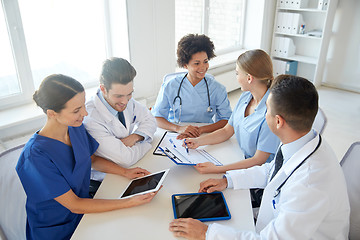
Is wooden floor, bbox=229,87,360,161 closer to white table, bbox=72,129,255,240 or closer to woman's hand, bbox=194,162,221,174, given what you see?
woman's hand, bbox=194,162,221,174

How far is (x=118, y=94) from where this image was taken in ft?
4.81

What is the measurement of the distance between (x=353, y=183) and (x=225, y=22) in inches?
147

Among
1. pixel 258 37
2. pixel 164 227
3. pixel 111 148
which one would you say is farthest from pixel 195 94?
pixel 258 37

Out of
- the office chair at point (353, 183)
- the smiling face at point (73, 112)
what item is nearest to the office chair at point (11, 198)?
the smiling face at point (73, 112)

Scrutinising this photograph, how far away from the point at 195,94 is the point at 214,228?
1.16m

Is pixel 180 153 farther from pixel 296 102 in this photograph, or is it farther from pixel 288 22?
pixel 288 22

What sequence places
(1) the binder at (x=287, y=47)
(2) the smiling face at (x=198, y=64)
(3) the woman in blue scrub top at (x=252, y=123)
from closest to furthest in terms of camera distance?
(3) the woman in blue scrub top at (x=252, y=123), (2) the smiling face at (x=198, y=64), (1) the binder at (x=287, y=47)

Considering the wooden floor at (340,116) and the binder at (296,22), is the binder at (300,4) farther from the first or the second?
the wooden floor at (340,116)

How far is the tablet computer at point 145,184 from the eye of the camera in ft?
4.02

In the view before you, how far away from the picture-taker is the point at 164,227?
1.08 meters

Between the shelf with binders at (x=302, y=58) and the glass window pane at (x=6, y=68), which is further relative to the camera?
the shelf with binders at (x=302, y=58)

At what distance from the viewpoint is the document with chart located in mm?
1440

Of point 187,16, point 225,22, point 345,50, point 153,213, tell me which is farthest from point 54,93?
point 345,50

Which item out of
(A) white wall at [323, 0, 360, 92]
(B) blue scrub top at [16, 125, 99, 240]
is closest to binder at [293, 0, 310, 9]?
(A) white wall at [323, 0, 360, 92]
